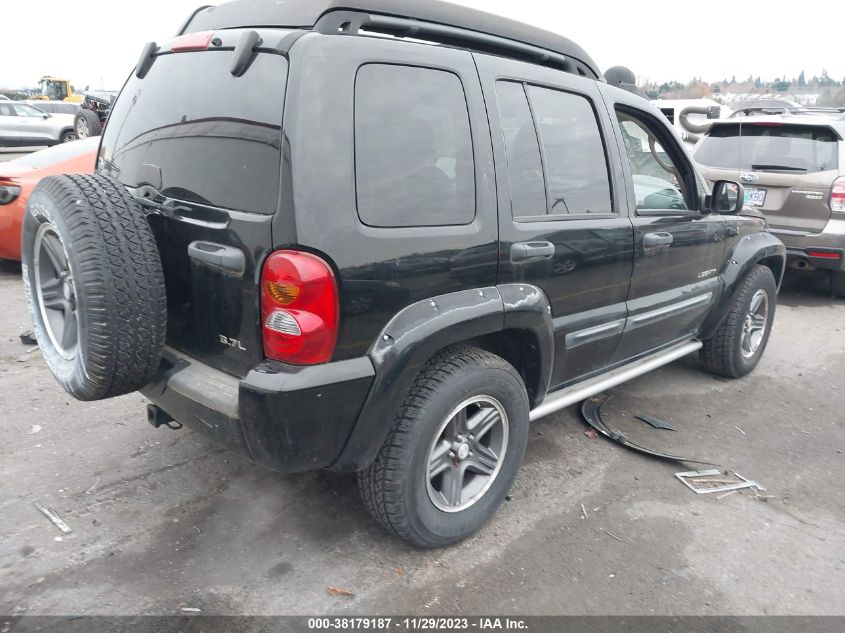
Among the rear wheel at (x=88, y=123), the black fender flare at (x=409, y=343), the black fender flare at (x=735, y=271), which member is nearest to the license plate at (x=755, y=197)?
the black fender flare at (x=735, y=271)

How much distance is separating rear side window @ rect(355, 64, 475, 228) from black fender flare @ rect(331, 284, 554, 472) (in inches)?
12.5

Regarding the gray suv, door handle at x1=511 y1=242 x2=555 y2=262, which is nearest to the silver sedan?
the gray suv

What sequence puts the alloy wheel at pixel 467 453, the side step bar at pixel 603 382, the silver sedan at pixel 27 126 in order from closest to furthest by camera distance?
the alloy wheel at pixel 467 453 → the side step bar at pixel 603 382 → the silver sedan at pixel 27 126

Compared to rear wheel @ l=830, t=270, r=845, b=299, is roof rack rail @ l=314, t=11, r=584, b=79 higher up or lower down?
higher up

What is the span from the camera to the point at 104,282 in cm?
230

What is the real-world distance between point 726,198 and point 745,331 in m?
1.31

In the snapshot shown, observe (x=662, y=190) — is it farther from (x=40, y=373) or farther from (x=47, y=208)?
(x=40, y=373)

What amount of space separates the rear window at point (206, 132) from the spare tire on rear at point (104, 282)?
259 mm

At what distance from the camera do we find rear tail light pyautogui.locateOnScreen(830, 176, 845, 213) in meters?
6.32

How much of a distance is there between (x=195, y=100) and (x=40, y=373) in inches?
109

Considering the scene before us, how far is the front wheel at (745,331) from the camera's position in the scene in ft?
15.3

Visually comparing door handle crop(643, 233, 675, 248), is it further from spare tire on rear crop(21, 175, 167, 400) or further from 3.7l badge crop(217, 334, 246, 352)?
spare tire on rear crop(21, 175, 167, 400)

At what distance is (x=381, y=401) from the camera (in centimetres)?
240

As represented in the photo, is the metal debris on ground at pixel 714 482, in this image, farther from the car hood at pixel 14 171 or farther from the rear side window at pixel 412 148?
the car hood at pixel 14 171
